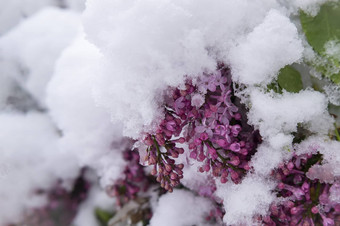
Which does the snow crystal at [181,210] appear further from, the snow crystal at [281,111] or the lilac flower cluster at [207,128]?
the snow crystal at [281,111]

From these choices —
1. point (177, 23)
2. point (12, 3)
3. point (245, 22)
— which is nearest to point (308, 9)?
point (245, 22)

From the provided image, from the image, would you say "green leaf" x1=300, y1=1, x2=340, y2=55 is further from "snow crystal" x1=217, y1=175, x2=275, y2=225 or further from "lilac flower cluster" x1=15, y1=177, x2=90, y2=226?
"lilac flower cluster" x1=15, y1=177, x2=90, y2=226

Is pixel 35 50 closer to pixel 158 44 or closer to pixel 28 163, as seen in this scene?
pixel 28 163

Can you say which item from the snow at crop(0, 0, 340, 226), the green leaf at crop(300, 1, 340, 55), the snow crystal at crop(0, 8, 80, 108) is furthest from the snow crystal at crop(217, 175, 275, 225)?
the snow crystal at crop(0, 8, 80, 108)

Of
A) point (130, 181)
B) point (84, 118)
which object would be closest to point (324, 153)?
point (130, 181)

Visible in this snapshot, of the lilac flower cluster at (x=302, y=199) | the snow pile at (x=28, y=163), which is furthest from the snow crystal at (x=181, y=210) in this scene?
the snow pile at (x=28, y=163)
